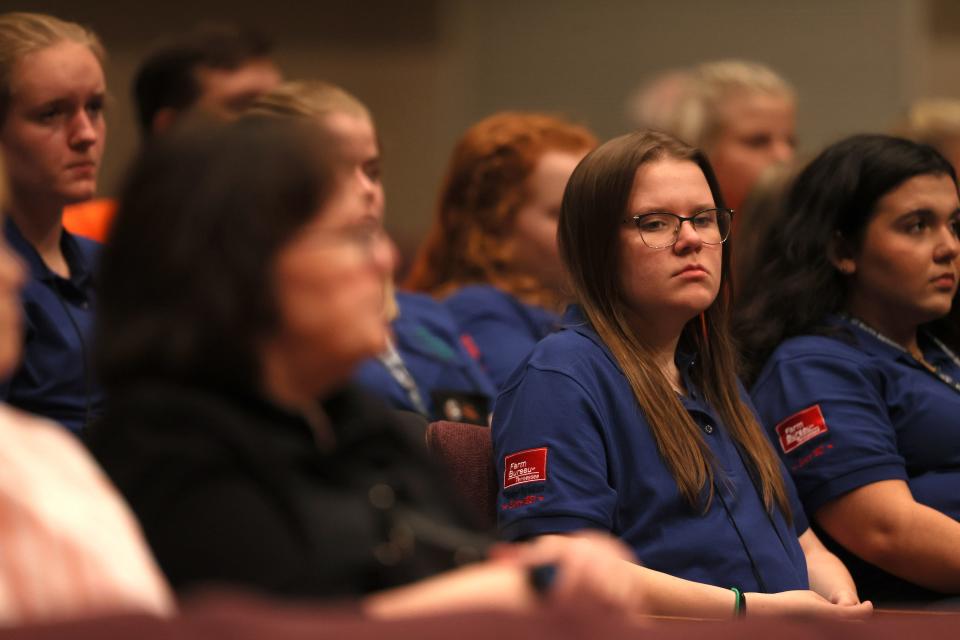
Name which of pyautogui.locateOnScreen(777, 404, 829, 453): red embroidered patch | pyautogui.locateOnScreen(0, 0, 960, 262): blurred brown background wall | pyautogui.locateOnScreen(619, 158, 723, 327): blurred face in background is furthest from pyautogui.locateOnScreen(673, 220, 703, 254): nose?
pyautogui.locateOnScreen(0, 0, 960, 262): blurred brown background wall

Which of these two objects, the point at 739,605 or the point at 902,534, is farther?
the point at 902,534

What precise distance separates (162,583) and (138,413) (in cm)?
16

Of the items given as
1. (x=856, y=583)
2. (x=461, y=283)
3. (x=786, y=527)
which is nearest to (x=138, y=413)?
(x=786, y=527)

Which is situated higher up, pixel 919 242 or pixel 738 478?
pixel 919 242

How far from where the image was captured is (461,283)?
336 cm

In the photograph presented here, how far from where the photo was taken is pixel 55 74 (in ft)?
8.52

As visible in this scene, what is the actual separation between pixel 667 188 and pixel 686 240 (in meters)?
0.10

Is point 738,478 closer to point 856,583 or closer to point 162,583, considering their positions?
point 856,583

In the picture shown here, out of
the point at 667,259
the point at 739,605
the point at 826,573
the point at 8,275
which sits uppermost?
the point at 8,275

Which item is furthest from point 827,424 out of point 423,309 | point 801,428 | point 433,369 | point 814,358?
point 423,309

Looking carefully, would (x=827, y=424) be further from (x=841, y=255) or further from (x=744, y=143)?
(x=744, y=143)

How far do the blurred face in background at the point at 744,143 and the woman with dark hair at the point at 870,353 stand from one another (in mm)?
1360

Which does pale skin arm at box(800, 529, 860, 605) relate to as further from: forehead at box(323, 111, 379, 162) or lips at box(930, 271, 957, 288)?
forehead at box(323, 111, 379, 162)

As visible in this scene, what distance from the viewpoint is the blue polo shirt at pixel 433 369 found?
110 inches
